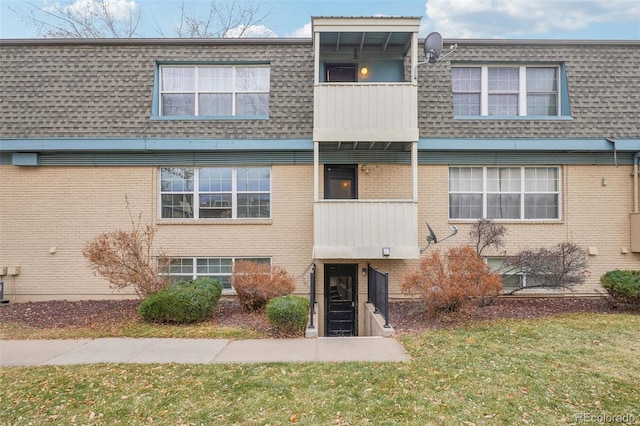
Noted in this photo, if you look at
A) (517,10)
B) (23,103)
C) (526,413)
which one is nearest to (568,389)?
(526,413)

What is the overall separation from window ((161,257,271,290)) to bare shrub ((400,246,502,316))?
4.65 metres

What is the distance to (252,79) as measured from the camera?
11.2 m

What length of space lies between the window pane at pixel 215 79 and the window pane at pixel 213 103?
0.15 meters

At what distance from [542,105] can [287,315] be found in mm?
9725

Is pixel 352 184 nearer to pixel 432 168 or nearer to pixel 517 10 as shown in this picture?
pixel 432 168

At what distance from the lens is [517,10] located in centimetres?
1678

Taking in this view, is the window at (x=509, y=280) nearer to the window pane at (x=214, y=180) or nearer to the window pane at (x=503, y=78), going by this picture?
the window pane at (x=503, y=78)

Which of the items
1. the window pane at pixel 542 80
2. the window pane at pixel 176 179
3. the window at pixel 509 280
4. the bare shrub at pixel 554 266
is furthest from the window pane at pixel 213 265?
the window pane at pixel 542 80

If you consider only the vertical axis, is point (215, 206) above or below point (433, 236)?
above

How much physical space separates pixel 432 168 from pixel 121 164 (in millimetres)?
9007

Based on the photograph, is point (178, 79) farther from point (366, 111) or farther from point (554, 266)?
point (554, 266)

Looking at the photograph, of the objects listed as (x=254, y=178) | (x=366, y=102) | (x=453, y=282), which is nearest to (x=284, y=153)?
(x=254, y=178)

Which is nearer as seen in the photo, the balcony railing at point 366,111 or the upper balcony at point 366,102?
the upper balcony at point 366,102

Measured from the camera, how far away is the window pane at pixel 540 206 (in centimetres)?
1102
